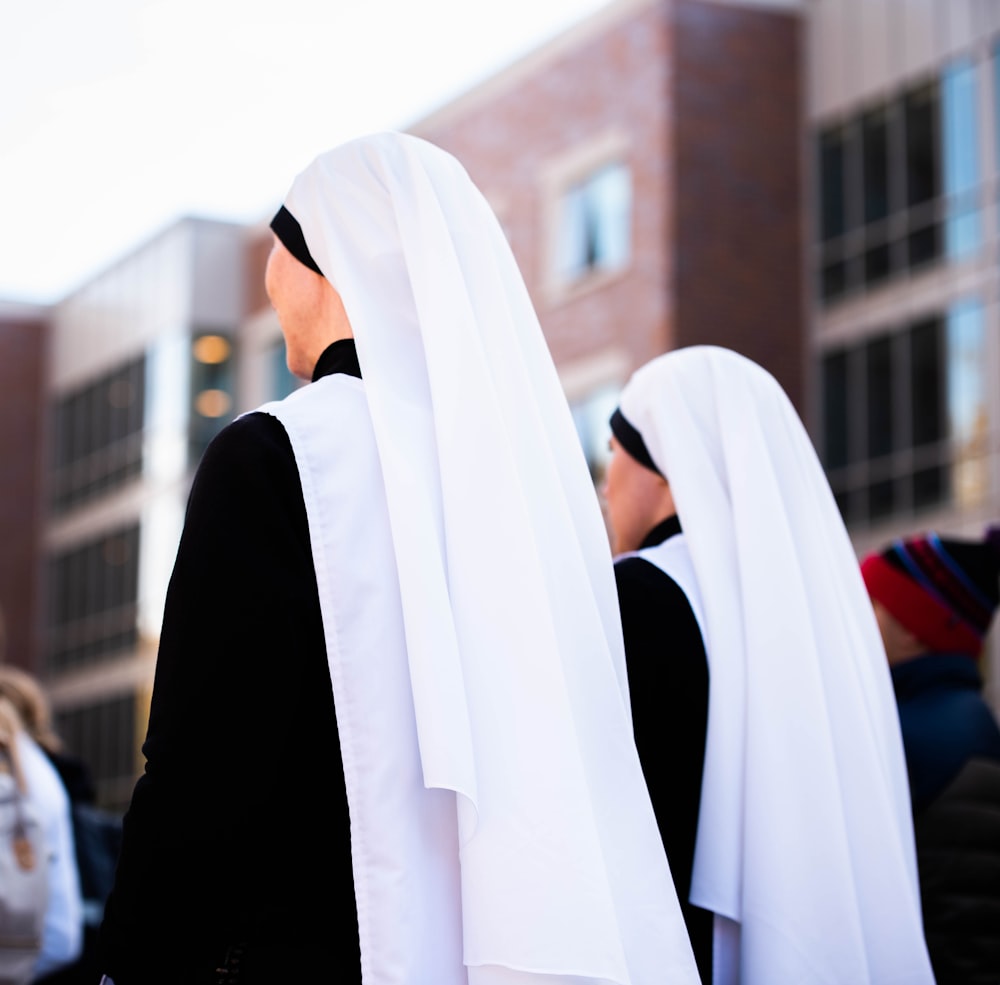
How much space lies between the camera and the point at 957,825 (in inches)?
180

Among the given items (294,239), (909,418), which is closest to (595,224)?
(909,418)

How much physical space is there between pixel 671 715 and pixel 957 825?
120 cm

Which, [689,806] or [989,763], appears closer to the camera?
[689,806]

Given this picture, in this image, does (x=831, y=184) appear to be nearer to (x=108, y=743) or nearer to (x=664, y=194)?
(x=664, y=194)

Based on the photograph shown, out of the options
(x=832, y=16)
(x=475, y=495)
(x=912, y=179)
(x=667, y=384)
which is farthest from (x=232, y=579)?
(x=832, y=16)

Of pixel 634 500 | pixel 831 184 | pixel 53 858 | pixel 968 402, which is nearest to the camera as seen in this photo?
pixel 634 500

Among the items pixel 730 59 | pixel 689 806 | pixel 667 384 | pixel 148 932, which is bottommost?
pixel 148 932

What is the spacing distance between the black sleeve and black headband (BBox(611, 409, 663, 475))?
1.63 m

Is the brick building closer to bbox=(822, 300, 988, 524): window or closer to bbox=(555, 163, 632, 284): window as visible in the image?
bbox=(555, 163, 632, 284): window

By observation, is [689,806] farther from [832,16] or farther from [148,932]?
[832,16]

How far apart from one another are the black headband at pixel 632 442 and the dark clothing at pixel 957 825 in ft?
3.83

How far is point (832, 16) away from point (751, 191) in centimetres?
264

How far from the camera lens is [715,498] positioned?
4074mm

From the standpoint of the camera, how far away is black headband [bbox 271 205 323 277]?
312 centimetres
